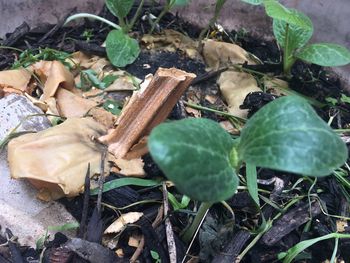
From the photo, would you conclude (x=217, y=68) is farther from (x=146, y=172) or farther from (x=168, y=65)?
(x=146, y=172)

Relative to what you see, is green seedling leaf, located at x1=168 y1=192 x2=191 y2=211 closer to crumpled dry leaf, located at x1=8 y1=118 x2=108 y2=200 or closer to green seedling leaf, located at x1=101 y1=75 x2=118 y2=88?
crumpled dry leaf, located at x1=8 y1=118 x2=108 y2=200

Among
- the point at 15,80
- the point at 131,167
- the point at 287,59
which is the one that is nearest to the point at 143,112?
the point at 131,167

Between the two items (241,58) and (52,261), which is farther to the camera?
(241,58)

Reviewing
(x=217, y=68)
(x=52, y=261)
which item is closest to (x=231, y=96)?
(x=217, y=68)

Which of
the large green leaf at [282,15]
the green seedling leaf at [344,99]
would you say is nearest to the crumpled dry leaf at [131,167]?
the large green leaf at [282,15]

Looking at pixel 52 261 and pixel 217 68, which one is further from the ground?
pixel 217 68

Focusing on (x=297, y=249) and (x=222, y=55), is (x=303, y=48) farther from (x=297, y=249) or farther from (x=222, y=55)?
(x=297, y=249)

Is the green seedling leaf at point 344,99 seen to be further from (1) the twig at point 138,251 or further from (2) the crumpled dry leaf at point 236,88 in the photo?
(1) the twig at point 138,251

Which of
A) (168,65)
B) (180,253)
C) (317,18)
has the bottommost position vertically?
(180,253)
